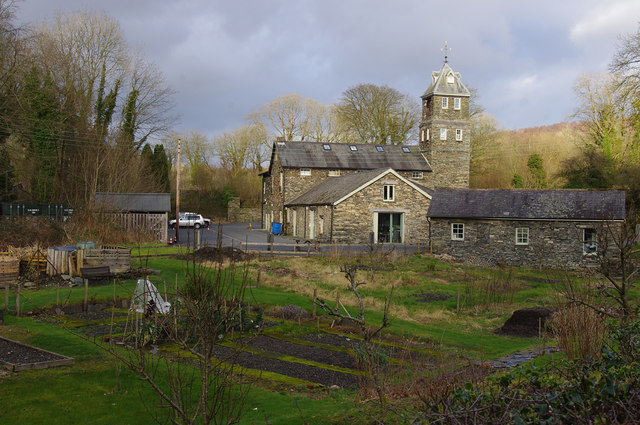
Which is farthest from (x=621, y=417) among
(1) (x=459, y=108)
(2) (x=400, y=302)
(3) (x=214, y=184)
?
(3) (x=214, y=184)

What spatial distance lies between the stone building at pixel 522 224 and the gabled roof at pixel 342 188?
17.3 feet

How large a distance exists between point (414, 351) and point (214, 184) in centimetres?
5779

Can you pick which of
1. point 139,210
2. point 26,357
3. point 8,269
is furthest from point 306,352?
point 139,210

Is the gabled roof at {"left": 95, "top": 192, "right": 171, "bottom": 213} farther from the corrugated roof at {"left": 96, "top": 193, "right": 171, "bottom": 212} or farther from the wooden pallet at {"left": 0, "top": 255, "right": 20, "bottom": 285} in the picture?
the wooden pallet at {"left": 0, "top": 255, "right": 20, "bottom": 285}

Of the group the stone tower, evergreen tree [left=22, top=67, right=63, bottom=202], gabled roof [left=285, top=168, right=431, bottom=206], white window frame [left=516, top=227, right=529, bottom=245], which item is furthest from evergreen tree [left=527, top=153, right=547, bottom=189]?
evergreen tree [left=22, top=67, right=63, bottom=202]

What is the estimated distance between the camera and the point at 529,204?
31.2 meters

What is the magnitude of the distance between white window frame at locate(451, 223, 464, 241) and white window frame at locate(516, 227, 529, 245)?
3.15 metres

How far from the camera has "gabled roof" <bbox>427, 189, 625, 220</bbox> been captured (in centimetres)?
2962

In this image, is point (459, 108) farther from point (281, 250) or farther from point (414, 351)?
point (414, 351)

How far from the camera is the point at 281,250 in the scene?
3269cm

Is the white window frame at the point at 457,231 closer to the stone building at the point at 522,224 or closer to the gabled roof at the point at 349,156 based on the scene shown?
the stone building at the point at 522,224

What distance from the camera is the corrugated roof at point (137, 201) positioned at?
33.4m

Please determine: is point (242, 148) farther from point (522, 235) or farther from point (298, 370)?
point (298, 370)

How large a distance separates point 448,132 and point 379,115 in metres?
13.4
